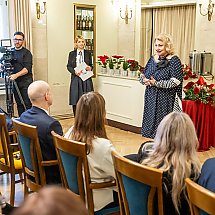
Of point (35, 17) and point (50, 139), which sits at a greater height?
point (35, 17)

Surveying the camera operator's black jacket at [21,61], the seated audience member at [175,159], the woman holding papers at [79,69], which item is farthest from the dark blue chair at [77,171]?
the woman holding papers at [79,69]

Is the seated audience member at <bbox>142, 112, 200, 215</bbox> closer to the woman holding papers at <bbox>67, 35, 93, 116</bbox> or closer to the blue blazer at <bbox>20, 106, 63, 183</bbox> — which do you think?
the blue blazer at <bbox>20, 106, 63, 183</bbox>

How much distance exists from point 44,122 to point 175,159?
1.08 metres

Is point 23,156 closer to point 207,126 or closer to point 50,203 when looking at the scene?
point 50,203

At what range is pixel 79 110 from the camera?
7.48ft

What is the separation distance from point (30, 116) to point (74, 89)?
3.32 m

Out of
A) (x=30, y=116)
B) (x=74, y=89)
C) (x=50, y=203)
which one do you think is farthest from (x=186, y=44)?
(x=50, y=203)

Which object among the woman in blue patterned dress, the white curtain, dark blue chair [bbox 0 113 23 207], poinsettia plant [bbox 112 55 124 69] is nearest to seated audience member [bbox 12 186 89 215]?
dark blue chair [bbox 0 113 23 207]

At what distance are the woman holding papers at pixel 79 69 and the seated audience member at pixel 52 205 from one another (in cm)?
520

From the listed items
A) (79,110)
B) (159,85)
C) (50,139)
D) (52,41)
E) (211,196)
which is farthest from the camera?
(52,41)

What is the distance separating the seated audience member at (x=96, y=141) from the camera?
222cm

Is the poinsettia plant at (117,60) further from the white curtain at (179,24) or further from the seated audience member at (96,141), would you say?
the seated audience member at (96,141)

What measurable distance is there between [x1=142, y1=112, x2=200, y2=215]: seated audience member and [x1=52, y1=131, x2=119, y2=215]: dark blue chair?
0.39 metres

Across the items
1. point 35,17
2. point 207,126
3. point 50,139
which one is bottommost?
point 207,126
